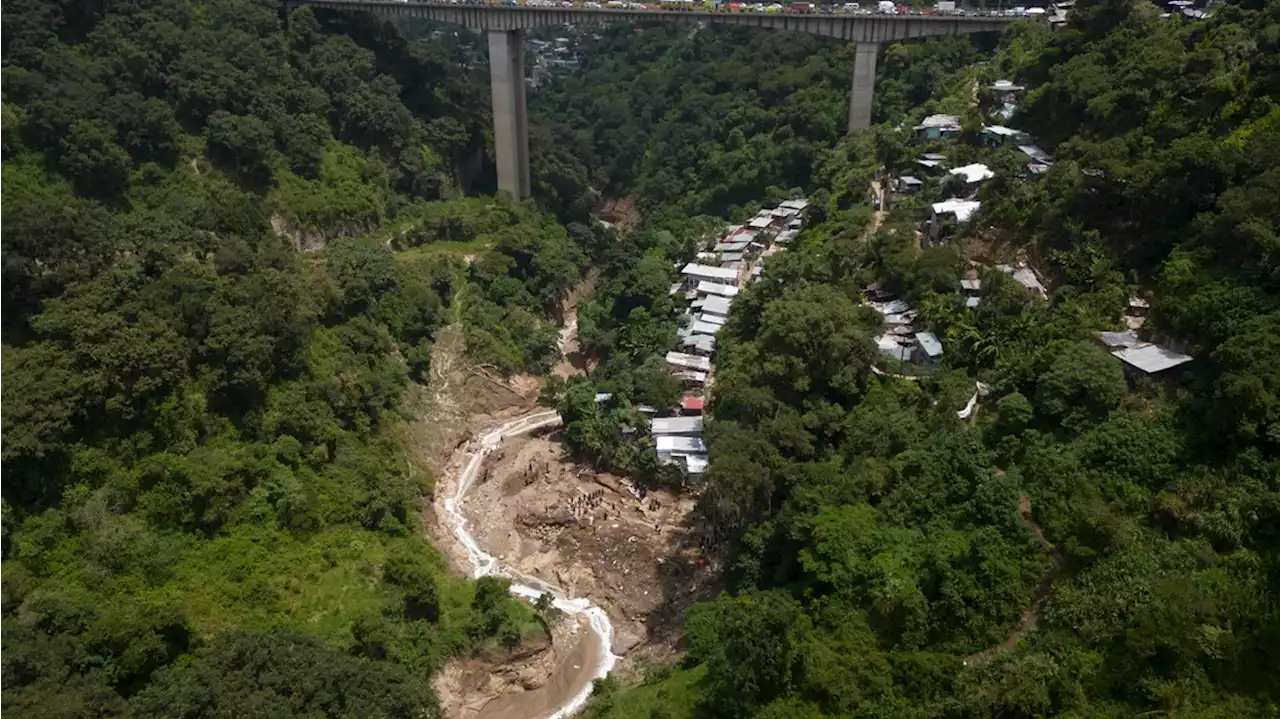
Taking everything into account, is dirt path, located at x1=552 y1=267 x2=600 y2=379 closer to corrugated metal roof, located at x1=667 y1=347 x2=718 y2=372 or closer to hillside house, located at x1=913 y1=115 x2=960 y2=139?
corrugated metal roof, located at x1=667 y1=347 x2=718 y2=372

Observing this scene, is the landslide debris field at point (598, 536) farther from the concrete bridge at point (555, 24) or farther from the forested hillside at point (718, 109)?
the concrete bridge at point (555, 24)

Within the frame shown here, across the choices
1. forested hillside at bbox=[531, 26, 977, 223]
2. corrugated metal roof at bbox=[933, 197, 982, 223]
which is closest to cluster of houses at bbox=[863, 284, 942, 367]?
corrugated metal roof at bbox=[933, 197, 982, 223]

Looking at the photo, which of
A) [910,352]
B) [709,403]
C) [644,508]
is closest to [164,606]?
[644,508]

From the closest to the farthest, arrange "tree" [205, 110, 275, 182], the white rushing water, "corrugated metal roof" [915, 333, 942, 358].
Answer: the white rushing water, "corrugated metal roof" [915, 333, 942, 358], "tree" [205, 110, 275, 182]

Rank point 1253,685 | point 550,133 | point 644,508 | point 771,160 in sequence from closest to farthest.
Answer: point 1253,685, point 644,508, point 771,160, point 550,133

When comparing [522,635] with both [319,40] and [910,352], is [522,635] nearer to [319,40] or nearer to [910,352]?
[910,352]
